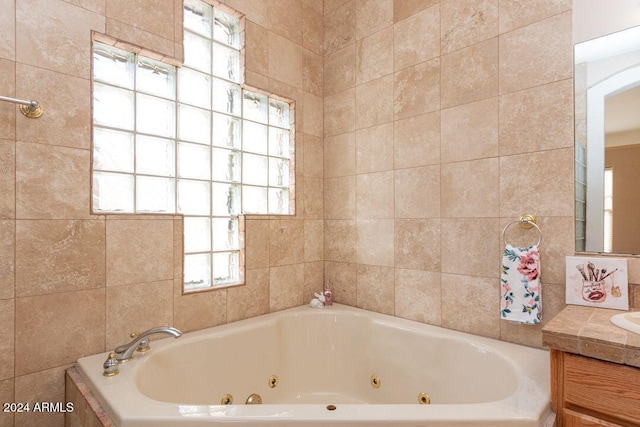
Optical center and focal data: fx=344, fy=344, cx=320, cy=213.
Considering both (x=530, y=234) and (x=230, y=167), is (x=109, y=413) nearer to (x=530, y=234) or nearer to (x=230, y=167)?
(x=230, y=167)

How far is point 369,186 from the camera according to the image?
2.21 metres

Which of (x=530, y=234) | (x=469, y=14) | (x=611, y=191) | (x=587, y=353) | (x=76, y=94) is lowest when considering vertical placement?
(x=587, y=353)

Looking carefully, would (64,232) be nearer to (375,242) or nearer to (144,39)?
(144,39)

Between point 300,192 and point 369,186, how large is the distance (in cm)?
47

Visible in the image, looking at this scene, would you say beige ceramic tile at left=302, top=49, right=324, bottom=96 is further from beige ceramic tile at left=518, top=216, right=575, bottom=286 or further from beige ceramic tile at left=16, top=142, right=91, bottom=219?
beige ceramic tile at left=518, top=216, right=575, bottom=286

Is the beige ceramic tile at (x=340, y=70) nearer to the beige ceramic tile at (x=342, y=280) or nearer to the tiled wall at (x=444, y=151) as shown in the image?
the tiled wall at (x=444, y=151)

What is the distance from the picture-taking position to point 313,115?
2.43 m

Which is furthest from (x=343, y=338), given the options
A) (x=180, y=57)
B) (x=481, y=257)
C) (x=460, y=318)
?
(x=180, y=57)

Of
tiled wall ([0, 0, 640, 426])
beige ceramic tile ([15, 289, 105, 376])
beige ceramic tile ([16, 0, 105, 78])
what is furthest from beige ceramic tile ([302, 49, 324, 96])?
beige ceramic tile ([15, 289, 105, 376])

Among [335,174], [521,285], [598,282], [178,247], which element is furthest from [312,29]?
[598,282]

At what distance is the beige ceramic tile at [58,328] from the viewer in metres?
1.32

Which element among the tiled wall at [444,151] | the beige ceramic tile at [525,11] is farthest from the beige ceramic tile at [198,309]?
the beige ceramic tile at [525,11]

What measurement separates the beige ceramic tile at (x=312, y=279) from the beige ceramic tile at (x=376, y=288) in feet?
1.04

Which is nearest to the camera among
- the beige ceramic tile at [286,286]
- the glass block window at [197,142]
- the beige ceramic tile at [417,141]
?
the glass block window at [197,142]
